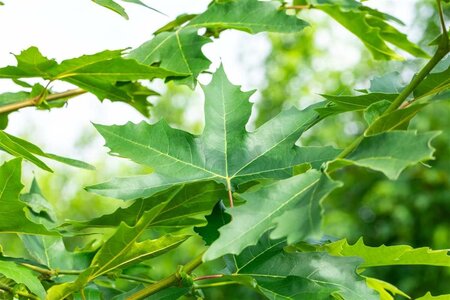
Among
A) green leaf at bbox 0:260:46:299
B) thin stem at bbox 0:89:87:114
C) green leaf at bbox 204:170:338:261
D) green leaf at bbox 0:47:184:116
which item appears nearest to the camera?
green leaf at bbox 204:170:338:261

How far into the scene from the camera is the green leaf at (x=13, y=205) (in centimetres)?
78

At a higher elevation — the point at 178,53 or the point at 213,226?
the point at 178,53

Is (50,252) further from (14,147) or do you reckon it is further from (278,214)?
(278,214)

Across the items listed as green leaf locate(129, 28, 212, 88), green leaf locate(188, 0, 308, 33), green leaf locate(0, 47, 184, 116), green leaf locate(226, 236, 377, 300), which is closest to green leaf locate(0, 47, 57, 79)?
green leaf locate(0, 47, 184, 116)

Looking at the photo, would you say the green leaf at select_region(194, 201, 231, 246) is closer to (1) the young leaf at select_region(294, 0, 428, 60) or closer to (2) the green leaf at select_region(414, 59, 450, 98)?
(2) the green leaf at select_region(414, 59, 450, 98)

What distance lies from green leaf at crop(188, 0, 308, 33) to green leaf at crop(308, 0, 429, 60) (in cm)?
8

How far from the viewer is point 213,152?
2.92ft

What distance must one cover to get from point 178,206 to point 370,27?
16.5 inches

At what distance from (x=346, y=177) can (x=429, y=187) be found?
2.28ft

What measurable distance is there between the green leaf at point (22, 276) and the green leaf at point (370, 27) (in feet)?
1.75

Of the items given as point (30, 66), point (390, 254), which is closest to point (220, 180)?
point (390, 254)

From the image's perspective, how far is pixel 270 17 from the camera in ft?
3.47

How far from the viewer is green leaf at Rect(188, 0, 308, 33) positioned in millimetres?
1037

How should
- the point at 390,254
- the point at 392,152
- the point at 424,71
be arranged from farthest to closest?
the point at 390,254, the point at 424,71, the point at 392,152
